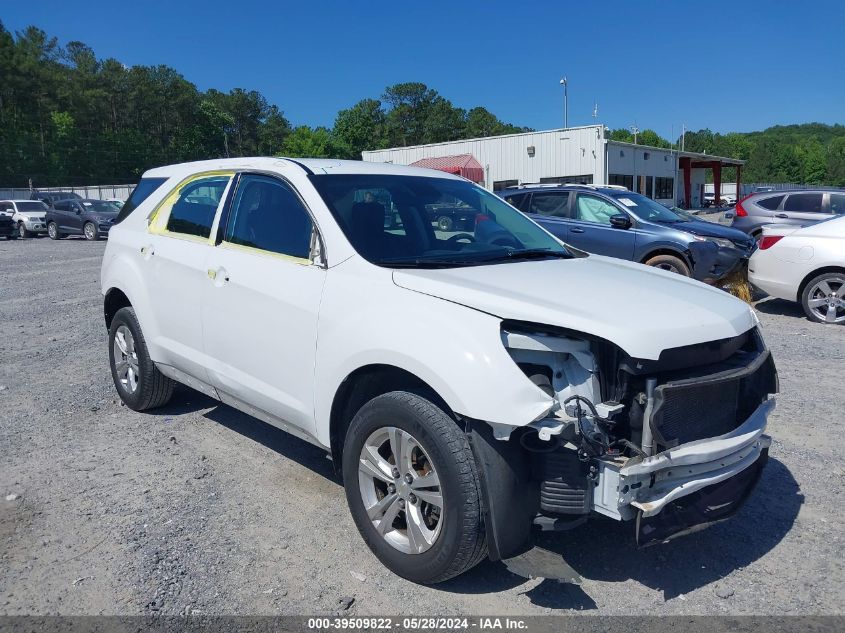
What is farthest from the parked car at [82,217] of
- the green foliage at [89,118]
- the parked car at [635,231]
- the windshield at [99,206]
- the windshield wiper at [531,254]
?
the green foliage at [89,118]

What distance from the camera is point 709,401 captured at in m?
2.93

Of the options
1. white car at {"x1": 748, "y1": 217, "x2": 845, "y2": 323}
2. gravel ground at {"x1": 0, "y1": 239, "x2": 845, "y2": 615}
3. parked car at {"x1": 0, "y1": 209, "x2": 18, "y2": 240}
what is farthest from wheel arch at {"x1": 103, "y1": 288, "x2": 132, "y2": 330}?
parked car at {"x1": 0, "y1": 209, "x2": 18, "y2": 240}

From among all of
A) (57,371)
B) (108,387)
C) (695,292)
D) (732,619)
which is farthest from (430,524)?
(57,371)

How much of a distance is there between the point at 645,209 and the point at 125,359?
8.58 m

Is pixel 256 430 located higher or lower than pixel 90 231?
lower

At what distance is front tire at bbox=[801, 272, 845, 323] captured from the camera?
29.1 feet

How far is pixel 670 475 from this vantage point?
9.14 feet

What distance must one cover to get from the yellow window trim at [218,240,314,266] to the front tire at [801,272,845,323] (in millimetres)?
7905

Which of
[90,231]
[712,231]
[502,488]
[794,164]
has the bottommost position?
[502,488]

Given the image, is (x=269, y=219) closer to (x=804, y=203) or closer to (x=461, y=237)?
(x=461, y=237)

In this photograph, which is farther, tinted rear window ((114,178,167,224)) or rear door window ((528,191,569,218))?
rear door window ((528,191,569,218))

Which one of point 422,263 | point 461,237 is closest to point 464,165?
point 461,237

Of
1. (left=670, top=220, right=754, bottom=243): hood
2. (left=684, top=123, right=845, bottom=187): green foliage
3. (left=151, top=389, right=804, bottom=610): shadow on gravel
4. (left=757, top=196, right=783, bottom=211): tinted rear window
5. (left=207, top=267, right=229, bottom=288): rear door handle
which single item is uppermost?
(left=684, top=123, right=845, bottom=187): green foliage

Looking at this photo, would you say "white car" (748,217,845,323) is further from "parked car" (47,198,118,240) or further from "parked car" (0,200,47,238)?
"parked car" (0,200,47,238)
